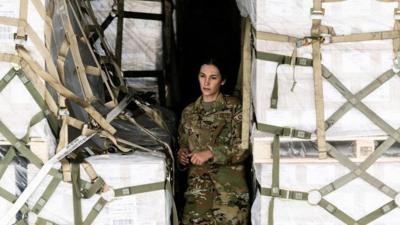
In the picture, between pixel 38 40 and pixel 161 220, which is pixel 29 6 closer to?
pixel 38 40

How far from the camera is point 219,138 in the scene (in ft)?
13.9

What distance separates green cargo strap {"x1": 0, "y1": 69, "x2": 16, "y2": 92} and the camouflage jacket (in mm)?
1334

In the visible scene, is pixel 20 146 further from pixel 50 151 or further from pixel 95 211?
pixel 95 211

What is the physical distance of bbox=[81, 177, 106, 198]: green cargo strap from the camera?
3502mm

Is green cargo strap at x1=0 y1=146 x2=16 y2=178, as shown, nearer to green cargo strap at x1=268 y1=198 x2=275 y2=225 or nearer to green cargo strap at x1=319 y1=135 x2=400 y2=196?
green cargo strap at x1=268 y1=198 x2=275 y2=225

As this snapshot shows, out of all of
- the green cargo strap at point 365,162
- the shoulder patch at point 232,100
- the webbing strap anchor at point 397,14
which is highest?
the webbing strap anchor at point 397,14

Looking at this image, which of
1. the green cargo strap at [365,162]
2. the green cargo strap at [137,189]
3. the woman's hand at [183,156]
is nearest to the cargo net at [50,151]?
the green cargo strap at [137,189]

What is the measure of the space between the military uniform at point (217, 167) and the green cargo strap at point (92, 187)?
0.81 metres

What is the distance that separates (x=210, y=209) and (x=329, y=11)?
153 cm

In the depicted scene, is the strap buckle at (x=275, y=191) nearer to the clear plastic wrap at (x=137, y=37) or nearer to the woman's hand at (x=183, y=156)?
the woman's hand at (x=183, y=156)

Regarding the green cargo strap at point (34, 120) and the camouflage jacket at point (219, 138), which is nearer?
the green cargo strap at point (34, 120)

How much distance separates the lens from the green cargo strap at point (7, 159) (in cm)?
346

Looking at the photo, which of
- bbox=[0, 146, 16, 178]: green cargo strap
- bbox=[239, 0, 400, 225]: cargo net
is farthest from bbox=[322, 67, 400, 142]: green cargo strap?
bbox=[0, 146, 16, 178]: green cargo strap

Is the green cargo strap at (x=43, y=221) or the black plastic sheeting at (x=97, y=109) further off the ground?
the black plastic sheeting at (x=97, y=109)
